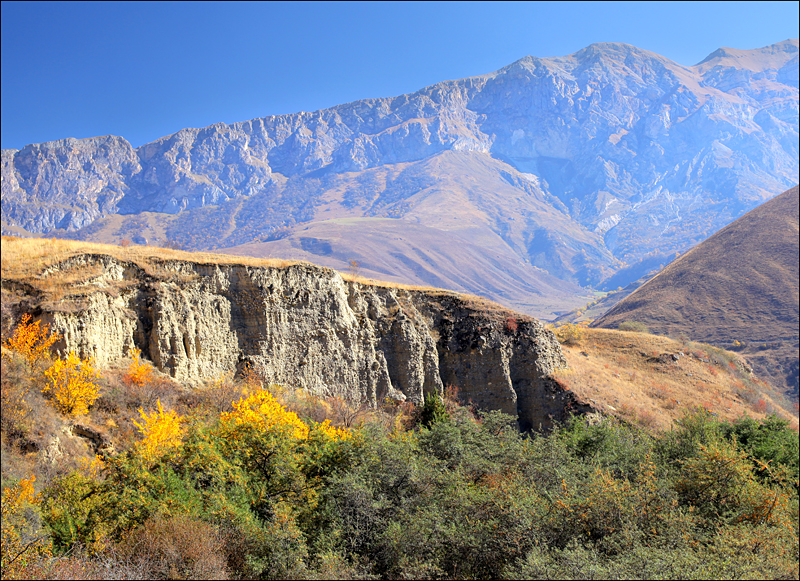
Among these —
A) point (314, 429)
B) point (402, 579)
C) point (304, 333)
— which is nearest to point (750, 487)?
point (402, 579)

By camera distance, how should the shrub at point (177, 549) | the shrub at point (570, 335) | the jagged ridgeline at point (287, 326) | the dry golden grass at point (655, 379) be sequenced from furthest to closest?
the shrub at point (570, 335) → the dry golden grass at point (655, 379) → the jagged ridgeline at point (287, 326) → the shrub at point (177, 549)

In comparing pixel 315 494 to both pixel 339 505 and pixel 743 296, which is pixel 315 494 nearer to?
pixel 339 505

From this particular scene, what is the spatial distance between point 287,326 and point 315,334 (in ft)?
7.26

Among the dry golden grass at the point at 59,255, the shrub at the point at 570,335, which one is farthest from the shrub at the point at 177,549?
the shrub at the point at 570,335

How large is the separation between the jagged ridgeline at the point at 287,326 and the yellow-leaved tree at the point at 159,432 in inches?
218

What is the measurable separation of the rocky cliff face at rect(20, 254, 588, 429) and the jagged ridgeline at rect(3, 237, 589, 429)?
0.08 meters

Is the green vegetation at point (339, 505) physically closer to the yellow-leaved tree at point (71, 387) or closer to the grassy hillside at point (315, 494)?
the grassy hillside at point (315, 494)

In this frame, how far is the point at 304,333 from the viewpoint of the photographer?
122ft

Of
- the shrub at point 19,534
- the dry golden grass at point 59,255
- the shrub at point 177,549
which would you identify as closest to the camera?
the shrub at point 19,534

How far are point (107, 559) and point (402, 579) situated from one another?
838 centimetres

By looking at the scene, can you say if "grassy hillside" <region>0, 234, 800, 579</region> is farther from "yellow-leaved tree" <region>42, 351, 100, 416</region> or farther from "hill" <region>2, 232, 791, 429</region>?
"hill" <region>2, 232, 791, 429</region>

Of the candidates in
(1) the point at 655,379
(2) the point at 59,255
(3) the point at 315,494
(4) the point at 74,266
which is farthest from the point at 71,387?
(1) the point at 655,379

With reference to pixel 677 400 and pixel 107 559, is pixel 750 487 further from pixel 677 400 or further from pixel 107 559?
pixel 677 400

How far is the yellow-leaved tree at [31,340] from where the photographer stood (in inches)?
930
